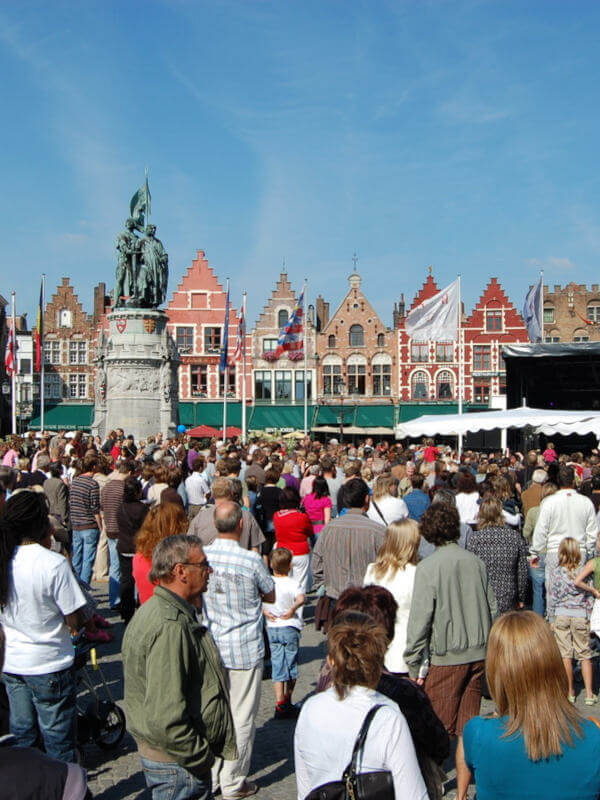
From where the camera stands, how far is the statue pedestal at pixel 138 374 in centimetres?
2397

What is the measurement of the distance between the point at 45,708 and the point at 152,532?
67.8 inches

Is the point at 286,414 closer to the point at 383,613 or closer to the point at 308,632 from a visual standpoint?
the point at 308,632

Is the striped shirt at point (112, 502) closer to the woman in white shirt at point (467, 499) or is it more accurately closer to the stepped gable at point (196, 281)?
the woman in white shirt at point (467, 499)

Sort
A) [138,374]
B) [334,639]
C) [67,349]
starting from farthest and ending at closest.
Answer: [67,349]
[138,374]
[334,639]

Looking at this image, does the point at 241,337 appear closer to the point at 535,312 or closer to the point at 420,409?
the point at 535,312

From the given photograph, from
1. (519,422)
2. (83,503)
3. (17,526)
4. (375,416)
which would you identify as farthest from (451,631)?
(375,416)

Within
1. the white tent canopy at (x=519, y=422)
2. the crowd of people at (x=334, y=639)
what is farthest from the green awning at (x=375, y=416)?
the crowd of people at (x=334, y=639)

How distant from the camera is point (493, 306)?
156ft

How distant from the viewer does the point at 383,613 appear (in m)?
3.45

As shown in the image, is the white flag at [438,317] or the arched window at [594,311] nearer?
the white flag at [438,317]

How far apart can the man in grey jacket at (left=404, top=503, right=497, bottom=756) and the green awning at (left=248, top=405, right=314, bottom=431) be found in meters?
40.6

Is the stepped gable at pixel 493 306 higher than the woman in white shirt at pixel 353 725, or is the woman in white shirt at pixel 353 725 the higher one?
the stepped gable at pixel 493 306

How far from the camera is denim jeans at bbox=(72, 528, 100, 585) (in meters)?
10.4

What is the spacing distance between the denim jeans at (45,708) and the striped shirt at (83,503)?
595cm
